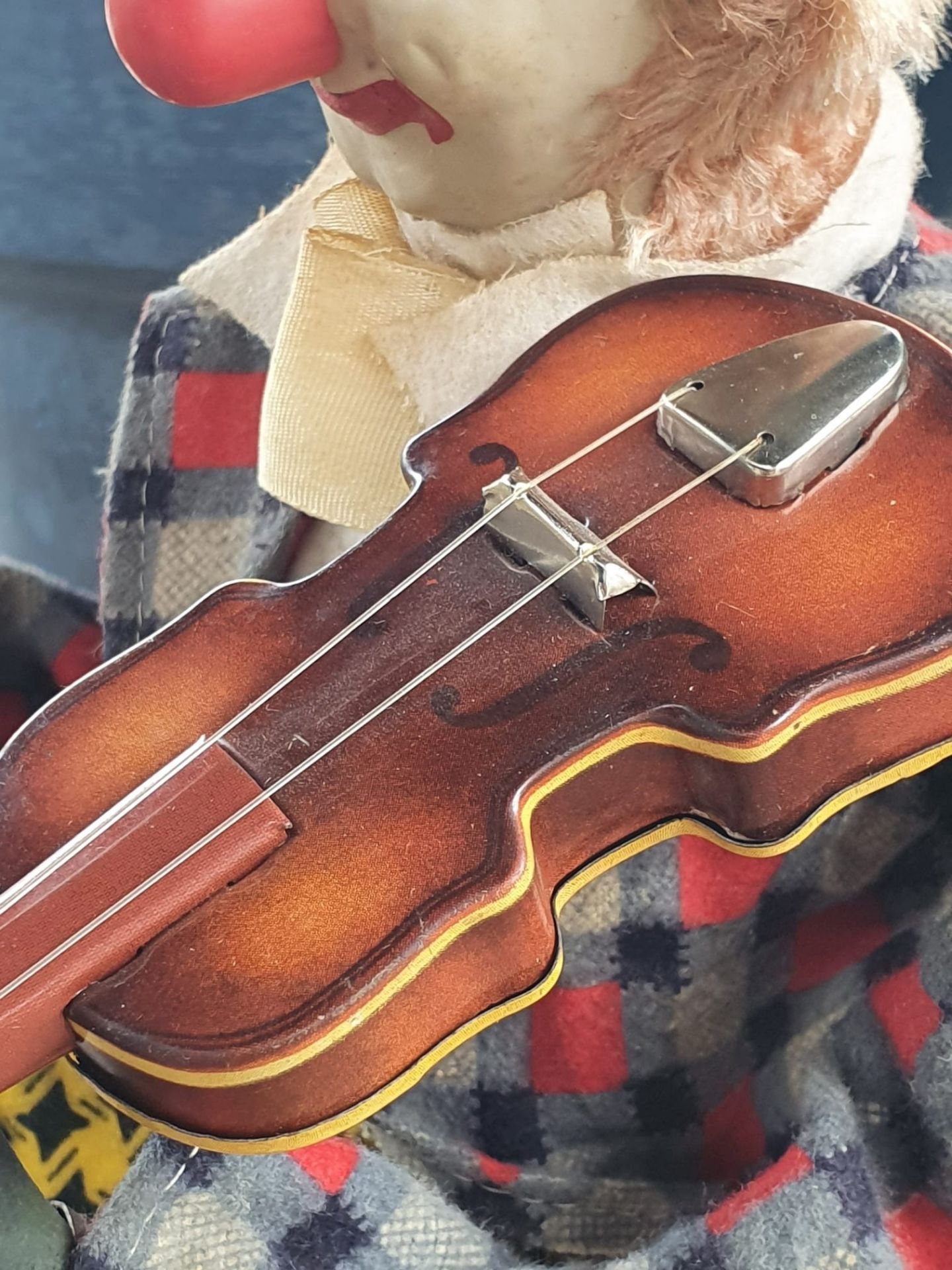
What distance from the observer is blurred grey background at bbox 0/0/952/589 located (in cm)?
90

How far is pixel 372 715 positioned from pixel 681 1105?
0.27m

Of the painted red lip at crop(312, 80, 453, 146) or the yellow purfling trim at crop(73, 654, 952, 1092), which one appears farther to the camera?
the painted red lip at crop(312, 80, 453, 146)

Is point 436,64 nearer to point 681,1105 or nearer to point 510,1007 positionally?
point 510,1007

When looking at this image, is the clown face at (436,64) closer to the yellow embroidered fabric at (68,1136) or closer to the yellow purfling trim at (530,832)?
the yellow purfling trim at (530,832)

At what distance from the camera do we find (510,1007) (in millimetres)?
340

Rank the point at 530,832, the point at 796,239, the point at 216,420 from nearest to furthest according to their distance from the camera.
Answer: the point at 530,832, the point at 796,239, the point at 216,420

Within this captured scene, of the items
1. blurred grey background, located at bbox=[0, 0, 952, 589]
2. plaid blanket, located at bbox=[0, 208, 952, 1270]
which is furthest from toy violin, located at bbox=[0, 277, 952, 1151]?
blurred grey background, located at bbox=[0, 0, 952, 589]

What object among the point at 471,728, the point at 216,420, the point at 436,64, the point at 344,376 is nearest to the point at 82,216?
the point at 216,420

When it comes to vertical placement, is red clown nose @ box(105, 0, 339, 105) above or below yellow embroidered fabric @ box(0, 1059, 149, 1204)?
above

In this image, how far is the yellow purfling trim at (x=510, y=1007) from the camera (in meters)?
0.31

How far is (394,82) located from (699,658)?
0.71 feet

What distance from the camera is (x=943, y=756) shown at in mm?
364

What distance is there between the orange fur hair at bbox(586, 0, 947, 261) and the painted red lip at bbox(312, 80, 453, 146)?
5 cm

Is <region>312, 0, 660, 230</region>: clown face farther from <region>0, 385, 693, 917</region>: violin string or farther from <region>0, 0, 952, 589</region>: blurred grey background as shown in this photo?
<region>0, 0, 952, 589</region>: blurred grey background
